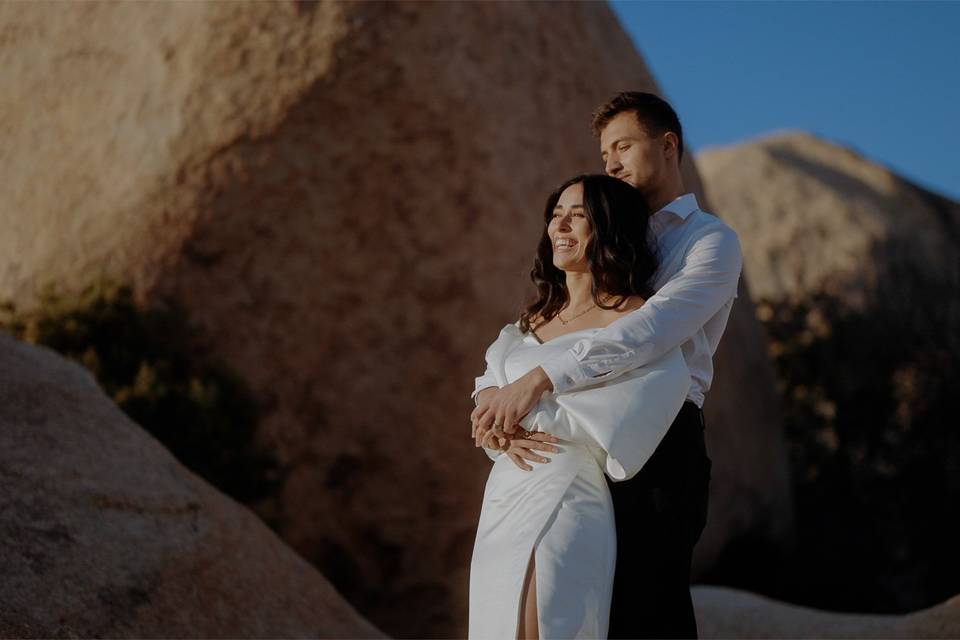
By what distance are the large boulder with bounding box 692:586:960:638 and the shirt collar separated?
6.88 ft

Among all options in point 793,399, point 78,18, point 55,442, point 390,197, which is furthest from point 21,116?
point 793,399

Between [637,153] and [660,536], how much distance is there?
1.00m

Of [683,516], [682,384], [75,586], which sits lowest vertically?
[75,586]

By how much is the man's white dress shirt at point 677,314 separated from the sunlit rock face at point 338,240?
3.65 metres

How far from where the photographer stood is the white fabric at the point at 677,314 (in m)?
2.58

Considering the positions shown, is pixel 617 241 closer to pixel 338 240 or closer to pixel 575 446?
pixel 575 446

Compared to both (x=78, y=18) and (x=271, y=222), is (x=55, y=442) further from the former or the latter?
(x=78, y=18)

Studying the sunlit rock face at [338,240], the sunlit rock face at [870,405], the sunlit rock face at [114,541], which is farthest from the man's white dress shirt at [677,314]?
the sunlit rock face at [870,405]

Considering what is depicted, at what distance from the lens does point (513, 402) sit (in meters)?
2.64

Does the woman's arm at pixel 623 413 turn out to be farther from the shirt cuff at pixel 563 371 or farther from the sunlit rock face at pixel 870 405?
the sunlit rock face at pixel 870 405

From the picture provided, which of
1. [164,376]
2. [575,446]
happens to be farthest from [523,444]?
[164,376]

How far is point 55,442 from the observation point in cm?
400

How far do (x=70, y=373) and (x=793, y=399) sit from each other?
7.34 metres

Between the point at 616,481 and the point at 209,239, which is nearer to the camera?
the point at 616,481
